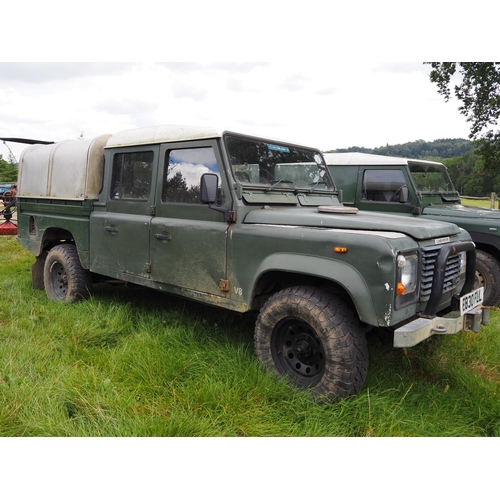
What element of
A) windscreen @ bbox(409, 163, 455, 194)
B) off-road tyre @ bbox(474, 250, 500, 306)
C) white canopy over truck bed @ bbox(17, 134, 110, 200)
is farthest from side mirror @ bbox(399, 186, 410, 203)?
white canopy over truck bed @ bbox(17, 134, 110, 200)

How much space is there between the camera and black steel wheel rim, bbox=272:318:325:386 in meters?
3.16

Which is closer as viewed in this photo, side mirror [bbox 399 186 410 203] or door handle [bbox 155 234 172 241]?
door handle [bbox 155 234 172 241]

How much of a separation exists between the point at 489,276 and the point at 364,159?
7.88 feet

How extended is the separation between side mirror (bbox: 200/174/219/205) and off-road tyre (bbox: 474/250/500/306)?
377 centimetres

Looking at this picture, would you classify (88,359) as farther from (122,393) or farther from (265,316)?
(265,316)

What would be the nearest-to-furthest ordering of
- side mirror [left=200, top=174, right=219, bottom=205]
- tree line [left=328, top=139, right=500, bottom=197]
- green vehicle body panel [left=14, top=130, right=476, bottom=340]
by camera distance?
green vehicle body panel [left=14, top=130, right=476, bottom=340]
side mirror [left=200, top=174, right=219, bottom=205]
tree line [left=328, top=139, right=500, bottom=197]

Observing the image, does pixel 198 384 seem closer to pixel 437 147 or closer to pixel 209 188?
pixel 209 188

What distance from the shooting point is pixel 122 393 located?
3.12m

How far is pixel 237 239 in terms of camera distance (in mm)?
3504

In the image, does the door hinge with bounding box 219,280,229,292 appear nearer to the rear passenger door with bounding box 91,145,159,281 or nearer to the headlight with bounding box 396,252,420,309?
the rear passenger door with bounding box 91,145,159,281

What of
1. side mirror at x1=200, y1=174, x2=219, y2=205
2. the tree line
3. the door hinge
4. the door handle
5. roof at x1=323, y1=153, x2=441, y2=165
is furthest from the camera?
the tree line

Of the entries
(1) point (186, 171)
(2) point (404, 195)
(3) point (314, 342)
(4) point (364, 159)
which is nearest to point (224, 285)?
(3) point (314, 342)

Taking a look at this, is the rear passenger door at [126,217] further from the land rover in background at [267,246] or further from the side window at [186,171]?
the side window at [186,171]

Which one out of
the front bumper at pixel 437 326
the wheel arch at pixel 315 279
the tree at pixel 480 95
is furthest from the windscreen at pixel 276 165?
the tree at pixel 480 95
